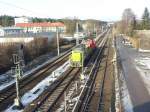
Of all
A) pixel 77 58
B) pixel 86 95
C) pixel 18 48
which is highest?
pixel 18 48

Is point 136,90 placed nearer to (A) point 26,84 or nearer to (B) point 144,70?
(A) point 26,84

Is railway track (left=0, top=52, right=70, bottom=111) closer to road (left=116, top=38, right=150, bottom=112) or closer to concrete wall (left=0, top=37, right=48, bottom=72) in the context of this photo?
concrete wall (left=0, top=37, right=48, bottom=72)

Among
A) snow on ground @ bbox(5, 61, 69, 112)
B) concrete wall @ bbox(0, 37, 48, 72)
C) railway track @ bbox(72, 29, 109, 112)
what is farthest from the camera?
concrete wall @ bbox(0, 37, 48, 72)

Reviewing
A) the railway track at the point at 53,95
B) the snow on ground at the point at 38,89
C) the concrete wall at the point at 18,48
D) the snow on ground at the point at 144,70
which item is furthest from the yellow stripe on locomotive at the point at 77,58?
the concrete wall at the point at 18,48

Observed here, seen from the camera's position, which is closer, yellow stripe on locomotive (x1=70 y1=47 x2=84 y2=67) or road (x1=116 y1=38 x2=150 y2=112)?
road (x1=116 y1=38 x2=150 y2=112)

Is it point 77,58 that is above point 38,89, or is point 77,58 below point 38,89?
above

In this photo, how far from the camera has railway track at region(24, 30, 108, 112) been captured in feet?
58.0

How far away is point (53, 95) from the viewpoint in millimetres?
20844

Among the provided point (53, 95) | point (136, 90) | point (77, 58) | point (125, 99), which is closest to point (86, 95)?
point (53, 95)

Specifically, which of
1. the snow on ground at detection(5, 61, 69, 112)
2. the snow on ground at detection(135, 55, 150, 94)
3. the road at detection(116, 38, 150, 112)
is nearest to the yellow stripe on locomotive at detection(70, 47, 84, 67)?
the snow on ground at detection(5, 61, 69, 112)

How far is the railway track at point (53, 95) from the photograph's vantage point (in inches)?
696

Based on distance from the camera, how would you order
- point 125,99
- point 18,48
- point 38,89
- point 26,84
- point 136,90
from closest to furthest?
point 125,99 → point 136,90 → point 38,89 → point 26,84 → point 18,48

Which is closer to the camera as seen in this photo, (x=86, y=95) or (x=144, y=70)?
(x=86, y=95)

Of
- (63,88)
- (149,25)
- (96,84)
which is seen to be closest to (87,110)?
(63,88)
